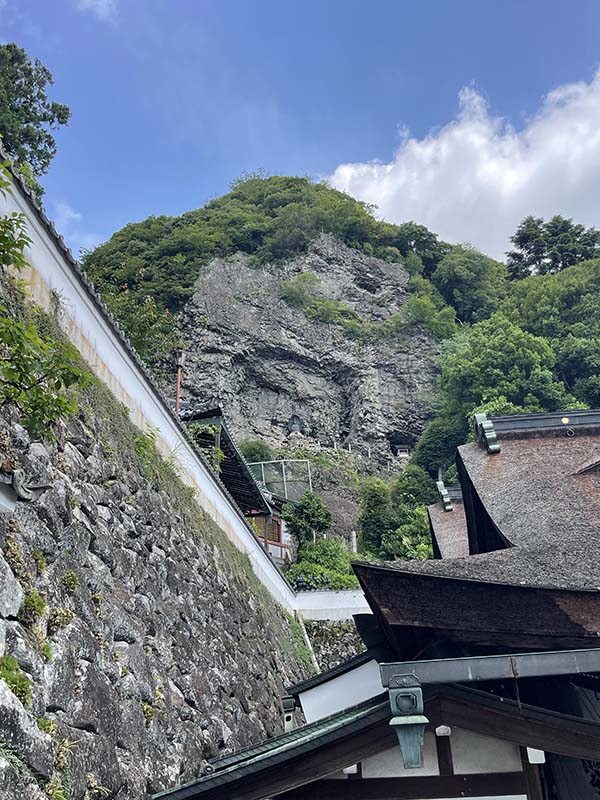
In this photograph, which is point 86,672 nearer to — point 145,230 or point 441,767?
point 441,767

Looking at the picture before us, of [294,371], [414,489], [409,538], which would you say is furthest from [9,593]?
[294,371]

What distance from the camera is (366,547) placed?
25.2m

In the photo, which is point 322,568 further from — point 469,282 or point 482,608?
point 469,282

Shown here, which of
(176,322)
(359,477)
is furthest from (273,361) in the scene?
(359,477)

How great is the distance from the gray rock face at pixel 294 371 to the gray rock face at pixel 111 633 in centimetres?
2675

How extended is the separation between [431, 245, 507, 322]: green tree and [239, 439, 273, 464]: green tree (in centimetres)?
2022

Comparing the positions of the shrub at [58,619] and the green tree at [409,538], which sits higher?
the green tree at [409,538]

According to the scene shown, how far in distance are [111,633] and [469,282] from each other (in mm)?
44743

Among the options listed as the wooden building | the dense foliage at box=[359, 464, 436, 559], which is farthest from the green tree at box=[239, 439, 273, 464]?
the wooden building

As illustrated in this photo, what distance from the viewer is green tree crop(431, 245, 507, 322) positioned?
1757 inches

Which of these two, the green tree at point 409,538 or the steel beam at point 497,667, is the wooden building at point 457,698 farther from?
the green tree at point 409,538

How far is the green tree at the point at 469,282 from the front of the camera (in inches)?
1757

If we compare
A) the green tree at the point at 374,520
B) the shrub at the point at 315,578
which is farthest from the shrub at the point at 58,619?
the green tree at the point at 374,520

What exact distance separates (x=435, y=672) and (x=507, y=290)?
44252 mm
